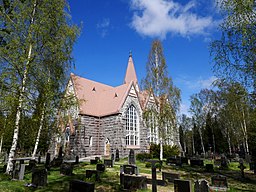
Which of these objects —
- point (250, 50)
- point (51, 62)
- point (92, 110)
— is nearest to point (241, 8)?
point (250, 50)

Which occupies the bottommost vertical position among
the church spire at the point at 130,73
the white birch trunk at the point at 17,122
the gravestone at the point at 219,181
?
the gravestone at the point at 219,181

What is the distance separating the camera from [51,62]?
13.2 metres

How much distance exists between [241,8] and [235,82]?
3.13m

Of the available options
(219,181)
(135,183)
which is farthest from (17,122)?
(219,181)

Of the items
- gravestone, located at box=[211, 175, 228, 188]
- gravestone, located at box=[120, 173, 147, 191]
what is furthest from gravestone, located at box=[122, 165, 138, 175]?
gravestone, located at box=[211, 175, 228, 188]

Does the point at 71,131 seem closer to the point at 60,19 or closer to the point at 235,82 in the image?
the point at 60,19

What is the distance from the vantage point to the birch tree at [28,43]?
10578 mm

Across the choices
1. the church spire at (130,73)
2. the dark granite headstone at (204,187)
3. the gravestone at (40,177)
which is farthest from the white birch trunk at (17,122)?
the church spire at (130,73)

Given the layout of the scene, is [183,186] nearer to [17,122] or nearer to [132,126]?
[17,122]

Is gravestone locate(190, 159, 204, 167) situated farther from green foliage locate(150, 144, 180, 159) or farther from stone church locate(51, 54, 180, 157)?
green foliage locate(150, 144, 180, 159)

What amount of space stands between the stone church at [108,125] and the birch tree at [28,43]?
9.37 metres

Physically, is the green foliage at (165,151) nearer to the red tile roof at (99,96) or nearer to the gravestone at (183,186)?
the red tile roof at (99,96)

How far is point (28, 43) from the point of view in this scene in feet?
37.2

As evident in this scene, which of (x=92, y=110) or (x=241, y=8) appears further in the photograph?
(x=92, y=110)
